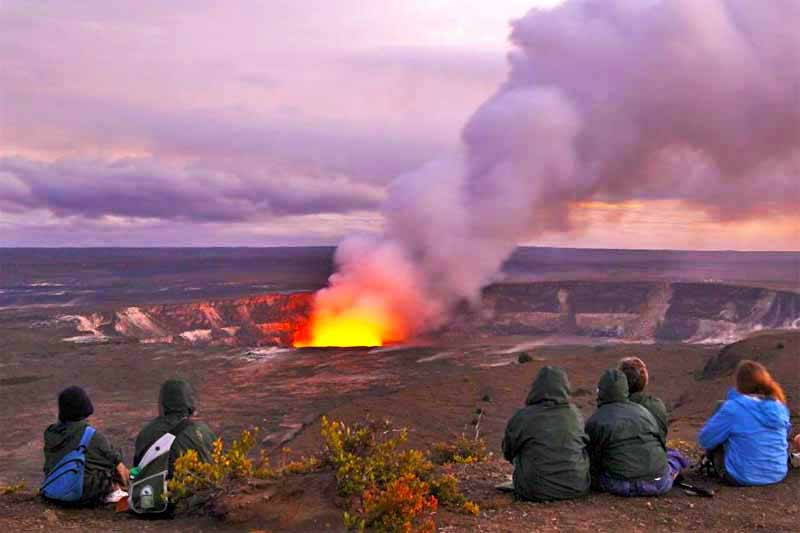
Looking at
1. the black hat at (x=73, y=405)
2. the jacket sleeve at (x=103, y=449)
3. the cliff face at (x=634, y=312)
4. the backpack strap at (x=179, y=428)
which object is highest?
the black hat at (x=73, y=405)

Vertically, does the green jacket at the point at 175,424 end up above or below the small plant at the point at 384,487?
above

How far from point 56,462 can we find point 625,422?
5350 mm

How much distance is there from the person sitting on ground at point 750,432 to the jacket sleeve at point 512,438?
2.04m

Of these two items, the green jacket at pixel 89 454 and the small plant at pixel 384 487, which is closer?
the small plant at pixel 384 487

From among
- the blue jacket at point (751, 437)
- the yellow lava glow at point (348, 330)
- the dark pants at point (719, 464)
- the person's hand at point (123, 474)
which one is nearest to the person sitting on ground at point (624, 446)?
the blue jacket at point (751, 437)

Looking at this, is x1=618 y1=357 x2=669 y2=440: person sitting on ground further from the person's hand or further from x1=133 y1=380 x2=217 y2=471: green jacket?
the person's hand

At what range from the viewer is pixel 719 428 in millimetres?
6805

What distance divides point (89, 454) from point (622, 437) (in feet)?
16.2

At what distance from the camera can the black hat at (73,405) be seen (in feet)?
21.6

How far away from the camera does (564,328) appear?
49.8 metres

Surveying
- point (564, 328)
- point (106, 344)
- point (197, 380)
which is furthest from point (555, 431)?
point (564, 328)

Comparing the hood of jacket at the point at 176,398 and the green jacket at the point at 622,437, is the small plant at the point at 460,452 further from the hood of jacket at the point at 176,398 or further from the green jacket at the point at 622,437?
the hood of jacket at the point at 176,398

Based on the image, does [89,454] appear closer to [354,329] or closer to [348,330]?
[354,329]

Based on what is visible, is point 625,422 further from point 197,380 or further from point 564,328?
point 564,328
